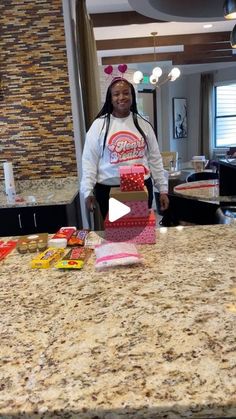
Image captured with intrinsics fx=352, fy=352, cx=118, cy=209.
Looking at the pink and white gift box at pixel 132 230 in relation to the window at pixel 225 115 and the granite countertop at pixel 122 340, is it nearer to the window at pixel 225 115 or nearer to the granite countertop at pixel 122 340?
the granite countertop at pixel 122 340

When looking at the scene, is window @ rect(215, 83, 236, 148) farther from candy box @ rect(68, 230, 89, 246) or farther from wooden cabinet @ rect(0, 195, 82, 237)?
candy box @ rect(68, 230, 89, 246)

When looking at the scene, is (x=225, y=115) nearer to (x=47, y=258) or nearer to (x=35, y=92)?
(x=35, y=92)

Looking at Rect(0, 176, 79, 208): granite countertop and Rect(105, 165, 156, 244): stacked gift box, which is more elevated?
Rect(105, 165, 156, 244): stacked gift box

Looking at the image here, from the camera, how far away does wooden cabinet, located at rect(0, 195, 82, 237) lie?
7.54ft

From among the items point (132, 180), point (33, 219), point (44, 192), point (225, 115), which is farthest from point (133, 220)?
point (225, 115)

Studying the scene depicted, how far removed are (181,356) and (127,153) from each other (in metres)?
1.46

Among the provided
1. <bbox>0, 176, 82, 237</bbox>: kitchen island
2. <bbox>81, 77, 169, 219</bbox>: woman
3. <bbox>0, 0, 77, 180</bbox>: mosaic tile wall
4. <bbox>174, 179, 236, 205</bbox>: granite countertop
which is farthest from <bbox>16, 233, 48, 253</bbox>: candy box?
<bbox>0, 0, 77, 180</bbox>: mosaic tile wall

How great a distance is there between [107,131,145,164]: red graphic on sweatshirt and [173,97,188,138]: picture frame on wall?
7.21m

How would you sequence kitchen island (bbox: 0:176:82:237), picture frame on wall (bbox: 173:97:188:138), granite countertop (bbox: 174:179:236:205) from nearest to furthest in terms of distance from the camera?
kitchen island (bbox: 0:176:82:237), granite countertop (bbox: 174:179:236:205), picture frame on wall (bbox: 173:97:188:138)

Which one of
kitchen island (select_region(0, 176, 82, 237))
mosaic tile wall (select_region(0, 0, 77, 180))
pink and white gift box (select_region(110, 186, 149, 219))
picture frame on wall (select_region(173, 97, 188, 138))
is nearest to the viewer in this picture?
pink and white gift box (select_region(110, 186, 149, 219))

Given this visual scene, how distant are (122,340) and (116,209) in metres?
0.56

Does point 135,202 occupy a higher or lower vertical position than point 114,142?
lower

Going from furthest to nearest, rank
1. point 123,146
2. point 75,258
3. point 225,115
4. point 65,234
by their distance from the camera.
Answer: point 225,115 < point 123,146 < point 65,234 < point 75,258

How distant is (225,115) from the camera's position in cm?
907
